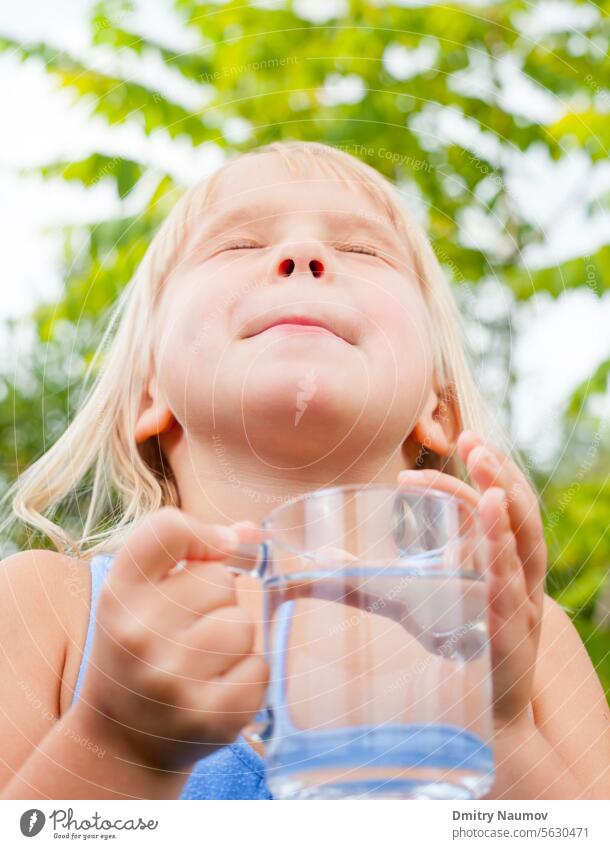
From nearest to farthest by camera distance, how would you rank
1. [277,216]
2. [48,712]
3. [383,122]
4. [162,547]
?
[162,547]
[48,712]
[277,216]
[383,122]

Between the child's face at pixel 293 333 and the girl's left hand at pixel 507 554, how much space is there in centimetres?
11

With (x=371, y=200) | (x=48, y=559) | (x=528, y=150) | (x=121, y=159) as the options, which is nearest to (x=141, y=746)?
(x=48, y=559)

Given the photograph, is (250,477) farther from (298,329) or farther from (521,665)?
(521,665)

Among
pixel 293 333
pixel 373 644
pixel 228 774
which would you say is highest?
pixel 293 333

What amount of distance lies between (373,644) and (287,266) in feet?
0.82

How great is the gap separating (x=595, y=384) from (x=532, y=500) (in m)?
0.44

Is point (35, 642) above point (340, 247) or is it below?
below

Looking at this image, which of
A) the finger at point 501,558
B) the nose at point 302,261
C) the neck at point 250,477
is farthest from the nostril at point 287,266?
the finger at point 501,558

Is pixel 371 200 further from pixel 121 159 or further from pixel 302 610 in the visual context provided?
pixel 302 610

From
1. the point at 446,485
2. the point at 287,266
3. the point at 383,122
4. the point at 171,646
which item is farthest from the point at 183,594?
the point at 383,122

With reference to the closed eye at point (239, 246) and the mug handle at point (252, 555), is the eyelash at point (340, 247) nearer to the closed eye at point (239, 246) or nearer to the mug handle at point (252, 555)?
the closed eye at point (239, 246)

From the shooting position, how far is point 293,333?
0.54 m

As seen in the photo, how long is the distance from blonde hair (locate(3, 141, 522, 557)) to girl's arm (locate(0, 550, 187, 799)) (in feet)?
0.28

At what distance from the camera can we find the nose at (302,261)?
0.57 metres
